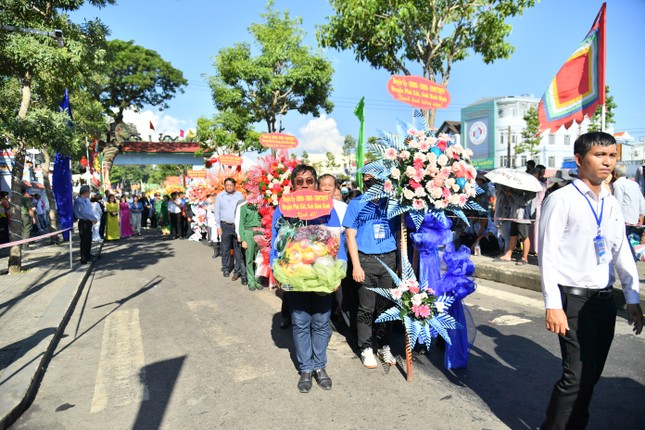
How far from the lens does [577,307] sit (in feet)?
8.43

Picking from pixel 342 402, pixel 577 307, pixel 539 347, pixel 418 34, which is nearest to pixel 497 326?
pixel 539 347

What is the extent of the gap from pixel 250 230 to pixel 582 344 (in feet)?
19.5

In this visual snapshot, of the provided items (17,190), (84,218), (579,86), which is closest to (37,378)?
(17,190)

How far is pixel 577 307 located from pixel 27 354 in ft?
16.3

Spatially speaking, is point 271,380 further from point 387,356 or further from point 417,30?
point 417,30

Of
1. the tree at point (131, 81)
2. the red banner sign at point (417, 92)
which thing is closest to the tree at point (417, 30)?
the red banner sign at point (417, 92)

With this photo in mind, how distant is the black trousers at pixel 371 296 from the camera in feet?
13.6

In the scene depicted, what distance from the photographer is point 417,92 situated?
4734 mm

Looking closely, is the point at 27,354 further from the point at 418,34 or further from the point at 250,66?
the point at 250,66

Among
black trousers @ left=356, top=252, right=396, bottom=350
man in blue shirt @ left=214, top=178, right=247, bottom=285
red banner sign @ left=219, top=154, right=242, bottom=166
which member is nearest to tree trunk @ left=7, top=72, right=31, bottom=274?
man in blue shirt @ left=214, top=178, right=247, bottom=285

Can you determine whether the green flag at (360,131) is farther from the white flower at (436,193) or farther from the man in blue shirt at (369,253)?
the white flower at (436,193)

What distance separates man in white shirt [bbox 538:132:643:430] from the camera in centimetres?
256

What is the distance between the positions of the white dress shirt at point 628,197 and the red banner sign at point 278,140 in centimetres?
641

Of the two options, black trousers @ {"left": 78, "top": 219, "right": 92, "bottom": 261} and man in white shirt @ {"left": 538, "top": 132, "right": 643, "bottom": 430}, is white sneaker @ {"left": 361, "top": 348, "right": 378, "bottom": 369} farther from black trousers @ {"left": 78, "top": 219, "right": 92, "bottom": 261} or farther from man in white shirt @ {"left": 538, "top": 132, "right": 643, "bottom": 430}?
black trousers @ {"left": 78, "top": 219, "right": 92, "bottom": 261}
